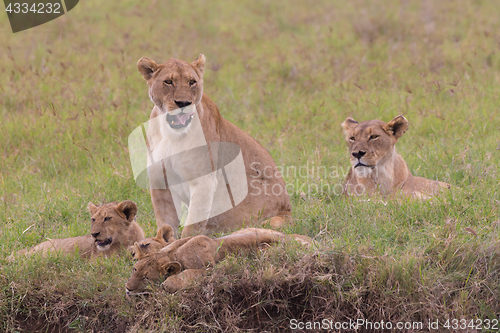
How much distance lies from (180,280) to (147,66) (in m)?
1.77

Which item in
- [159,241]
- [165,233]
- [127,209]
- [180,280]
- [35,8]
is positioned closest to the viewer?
[180,280]

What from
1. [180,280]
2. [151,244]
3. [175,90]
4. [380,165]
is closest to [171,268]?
[180,280]

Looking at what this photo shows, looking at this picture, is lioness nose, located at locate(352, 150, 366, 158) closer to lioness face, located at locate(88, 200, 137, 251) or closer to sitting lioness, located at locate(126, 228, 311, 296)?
sitting lioness, located at locate(126, 228, 311, 296)

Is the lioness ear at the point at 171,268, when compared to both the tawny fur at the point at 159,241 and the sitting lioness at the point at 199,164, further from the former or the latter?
the sitting lioness at the point at 199,164

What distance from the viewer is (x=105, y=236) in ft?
13.6

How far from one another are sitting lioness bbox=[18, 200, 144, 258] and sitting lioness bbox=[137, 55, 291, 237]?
0.42 meters

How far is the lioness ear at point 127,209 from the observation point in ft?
13.8

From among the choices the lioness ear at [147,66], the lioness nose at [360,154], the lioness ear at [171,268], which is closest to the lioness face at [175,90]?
the lioness ear at [147,66]

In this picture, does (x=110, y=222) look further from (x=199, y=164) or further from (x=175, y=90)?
(x=175, y=90)

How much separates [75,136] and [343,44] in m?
5.33

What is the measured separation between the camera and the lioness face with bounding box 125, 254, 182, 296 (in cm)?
354

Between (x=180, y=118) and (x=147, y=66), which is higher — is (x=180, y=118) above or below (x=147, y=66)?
below

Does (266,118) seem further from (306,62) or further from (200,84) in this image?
(200,84)

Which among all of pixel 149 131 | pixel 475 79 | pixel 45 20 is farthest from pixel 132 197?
pixel 45 20
